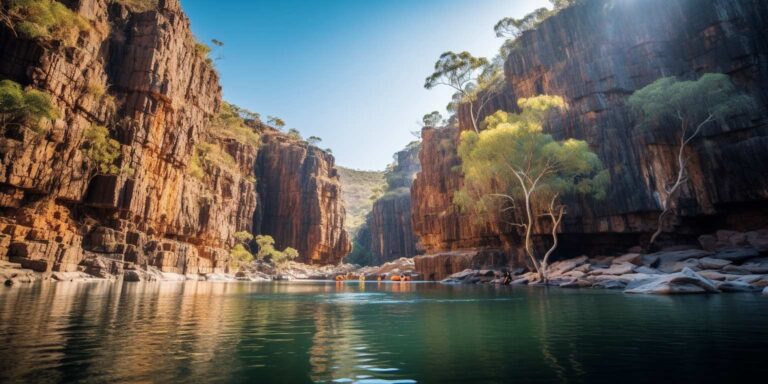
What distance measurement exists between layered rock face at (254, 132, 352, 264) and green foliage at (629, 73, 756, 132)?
80784mm

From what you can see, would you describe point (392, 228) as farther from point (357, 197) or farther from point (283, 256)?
point (357, 197)

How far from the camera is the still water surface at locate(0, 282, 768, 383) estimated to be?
441 centimetres

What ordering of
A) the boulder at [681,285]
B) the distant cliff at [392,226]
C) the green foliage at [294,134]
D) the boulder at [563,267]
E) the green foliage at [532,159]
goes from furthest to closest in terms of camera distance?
the green foliage at [294,134]
the distant cliff at [392,226]
the boulder at [563,267]
the green foliage at [532,159]
the boulder at [681,285]

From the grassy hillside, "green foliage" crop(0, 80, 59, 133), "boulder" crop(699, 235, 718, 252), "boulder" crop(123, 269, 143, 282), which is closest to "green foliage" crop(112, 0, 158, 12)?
"green foliage" crop(0, 80, 59, 133)

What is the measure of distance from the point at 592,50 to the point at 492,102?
13.4m

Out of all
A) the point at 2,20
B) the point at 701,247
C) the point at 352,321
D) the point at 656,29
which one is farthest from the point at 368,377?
the point at 656,29

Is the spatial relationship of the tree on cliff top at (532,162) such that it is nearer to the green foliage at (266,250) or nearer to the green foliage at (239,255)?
the green foliage at (239,255)

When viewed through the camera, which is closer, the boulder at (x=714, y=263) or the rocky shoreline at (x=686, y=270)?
the rocky shoreline at (x=686, y=270)

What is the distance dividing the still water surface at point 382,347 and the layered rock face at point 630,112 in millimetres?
27374

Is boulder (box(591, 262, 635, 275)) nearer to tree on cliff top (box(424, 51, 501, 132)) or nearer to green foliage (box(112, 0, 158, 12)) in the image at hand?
tree on cliff top (box(424, 51, 501, 132))

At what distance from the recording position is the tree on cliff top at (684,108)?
30.9 metres

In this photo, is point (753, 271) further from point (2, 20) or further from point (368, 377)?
point (2, 20)

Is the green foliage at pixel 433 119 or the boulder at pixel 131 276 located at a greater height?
the green foliage at pixel 433 119

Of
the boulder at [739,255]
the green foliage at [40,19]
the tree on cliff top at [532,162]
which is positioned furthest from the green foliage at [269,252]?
the boulder at [739,255]
